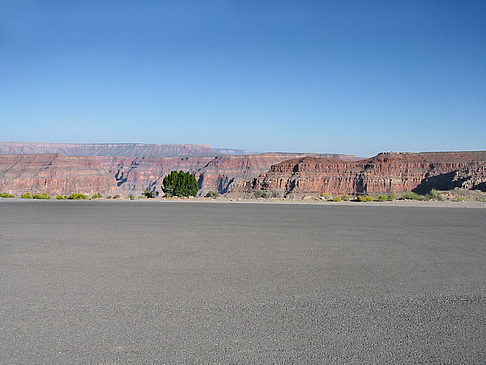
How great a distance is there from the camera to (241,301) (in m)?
7.33

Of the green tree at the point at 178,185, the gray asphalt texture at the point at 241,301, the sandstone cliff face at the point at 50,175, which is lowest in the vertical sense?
the sandstone cliff face at the point at 50,175

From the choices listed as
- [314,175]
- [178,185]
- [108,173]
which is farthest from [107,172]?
[178,185]

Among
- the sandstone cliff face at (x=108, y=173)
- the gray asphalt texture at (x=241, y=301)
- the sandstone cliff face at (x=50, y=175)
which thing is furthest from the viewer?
the sandstone cliff face at (x=108, y=173)

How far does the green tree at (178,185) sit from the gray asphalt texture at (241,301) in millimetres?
39591

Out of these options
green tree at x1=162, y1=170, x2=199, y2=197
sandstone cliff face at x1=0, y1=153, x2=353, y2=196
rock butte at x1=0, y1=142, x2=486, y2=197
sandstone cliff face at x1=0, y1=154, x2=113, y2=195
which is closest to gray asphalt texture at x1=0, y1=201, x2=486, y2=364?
green tree at x1=162, y1=170, x2=199, y2=197

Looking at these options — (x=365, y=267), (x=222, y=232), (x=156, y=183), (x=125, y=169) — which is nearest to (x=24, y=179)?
(x=156, y=183)

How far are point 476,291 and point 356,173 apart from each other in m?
86.5

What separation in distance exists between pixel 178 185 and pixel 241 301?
4819cm

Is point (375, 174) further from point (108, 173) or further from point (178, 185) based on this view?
point (108, 173)

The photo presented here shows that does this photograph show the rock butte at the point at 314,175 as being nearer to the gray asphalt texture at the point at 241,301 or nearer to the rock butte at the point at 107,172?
the rock butte at the point at 107,172

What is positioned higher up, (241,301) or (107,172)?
(241,301)

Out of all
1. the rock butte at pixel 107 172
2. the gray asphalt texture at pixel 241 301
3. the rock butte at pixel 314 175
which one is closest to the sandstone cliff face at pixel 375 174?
the rock butte at pixel 314 175

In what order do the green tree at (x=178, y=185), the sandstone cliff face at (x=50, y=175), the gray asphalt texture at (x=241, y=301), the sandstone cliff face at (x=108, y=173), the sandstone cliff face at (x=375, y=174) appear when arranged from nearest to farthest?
the gray asphalt texture at (x=241, y=301)
the green tree at (x=178, y=185)
the sandstone cliff face at (x=375, y=174)
the sandstone cliff face at (x=50, y=175)
the sandstone cliff face at (x=108, y=173)

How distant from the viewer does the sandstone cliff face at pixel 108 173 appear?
395ft
